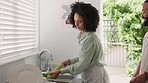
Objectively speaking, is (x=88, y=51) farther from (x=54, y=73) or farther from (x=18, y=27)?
(x=18, y=27)

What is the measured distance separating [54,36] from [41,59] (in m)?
0.34

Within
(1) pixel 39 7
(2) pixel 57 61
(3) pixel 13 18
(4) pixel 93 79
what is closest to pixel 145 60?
(4) pixel 93 79

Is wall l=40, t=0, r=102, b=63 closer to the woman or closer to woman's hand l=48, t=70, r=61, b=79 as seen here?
the woman

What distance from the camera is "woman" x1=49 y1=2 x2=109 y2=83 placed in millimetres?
1622

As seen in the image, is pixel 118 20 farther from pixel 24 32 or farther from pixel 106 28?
pixel 24 32

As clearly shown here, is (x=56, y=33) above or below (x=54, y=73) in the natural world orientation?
above

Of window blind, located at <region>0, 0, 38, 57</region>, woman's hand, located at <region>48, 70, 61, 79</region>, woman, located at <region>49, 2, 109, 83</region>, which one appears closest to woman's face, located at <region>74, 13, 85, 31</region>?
woman, located at <region>49, 2, 109, 83</region>

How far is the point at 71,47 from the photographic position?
2.58 metres

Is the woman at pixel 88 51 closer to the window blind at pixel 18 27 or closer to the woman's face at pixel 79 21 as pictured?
the woman's face at pixel 79 21

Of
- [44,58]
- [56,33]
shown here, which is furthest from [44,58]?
[56,33]

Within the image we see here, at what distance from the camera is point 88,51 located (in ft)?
5.28

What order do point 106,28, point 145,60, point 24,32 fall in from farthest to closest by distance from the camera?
point 106,28 → point 24,32 → point 145,60

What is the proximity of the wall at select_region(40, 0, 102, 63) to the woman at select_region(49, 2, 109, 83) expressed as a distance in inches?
31.3

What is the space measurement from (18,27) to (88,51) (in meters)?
0.80
